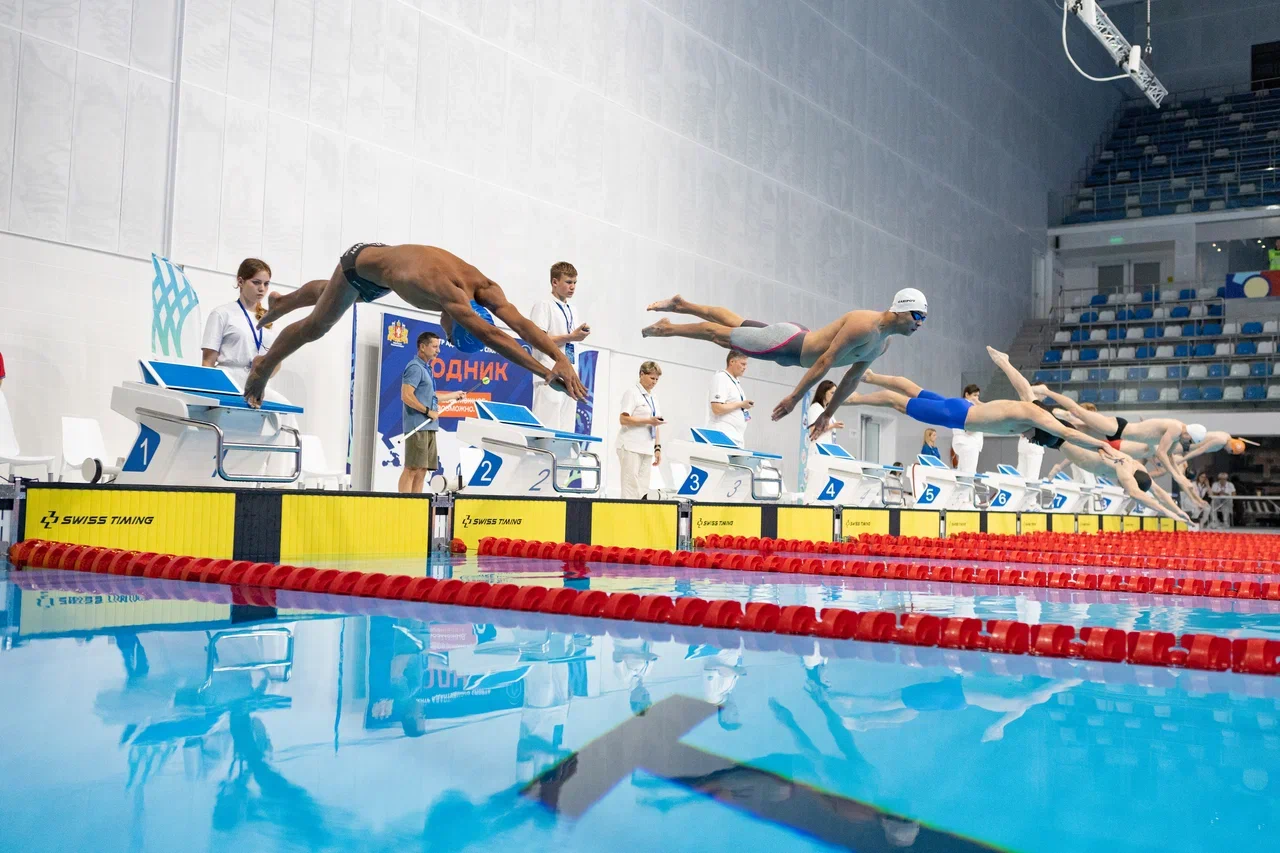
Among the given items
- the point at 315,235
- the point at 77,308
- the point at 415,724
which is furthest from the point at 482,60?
the point at 415,724

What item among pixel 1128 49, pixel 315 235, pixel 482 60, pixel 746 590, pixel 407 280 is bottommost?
pixel 746 590

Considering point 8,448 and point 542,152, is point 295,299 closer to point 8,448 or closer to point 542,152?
point 8,448

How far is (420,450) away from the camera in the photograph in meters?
8.00

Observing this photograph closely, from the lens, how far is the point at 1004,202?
82.8 ft

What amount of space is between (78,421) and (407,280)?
11.1ft

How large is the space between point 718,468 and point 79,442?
18.4 feet

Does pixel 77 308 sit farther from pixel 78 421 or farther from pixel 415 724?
pixel 415 724

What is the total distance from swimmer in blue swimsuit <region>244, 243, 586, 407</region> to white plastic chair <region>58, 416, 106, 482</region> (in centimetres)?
207

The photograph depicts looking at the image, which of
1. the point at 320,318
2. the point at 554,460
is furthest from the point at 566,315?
the point at 320,318

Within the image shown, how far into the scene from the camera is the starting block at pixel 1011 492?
15484mm

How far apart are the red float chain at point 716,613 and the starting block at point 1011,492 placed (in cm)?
1169

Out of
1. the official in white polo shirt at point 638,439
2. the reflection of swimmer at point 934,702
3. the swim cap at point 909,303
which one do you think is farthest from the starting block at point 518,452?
the reflection of swimmer at point 934,702

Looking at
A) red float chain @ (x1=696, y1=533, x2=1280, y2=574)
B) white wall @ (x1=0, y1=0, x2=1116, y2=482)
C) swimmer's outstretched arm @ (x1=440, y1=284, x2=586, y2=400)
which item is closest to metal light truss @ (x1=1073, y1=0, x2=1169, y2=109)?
white wall @ (x1=0, y1=0, x2=1116, y2=482)

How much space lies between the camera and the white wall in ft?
27.8
